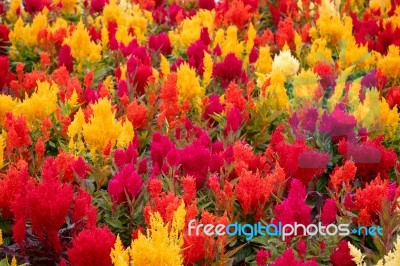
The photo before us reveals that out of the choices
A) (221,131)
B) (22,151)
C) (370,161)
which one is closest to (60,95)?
(22,151)

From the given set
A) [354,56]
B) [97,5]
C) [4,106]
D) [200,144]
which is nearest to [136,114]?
[4,106]

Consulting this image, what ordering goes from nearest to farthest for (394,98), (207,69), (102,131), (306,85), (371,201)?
(371,201), (102,131), (394,98), (306,85), (207,69)

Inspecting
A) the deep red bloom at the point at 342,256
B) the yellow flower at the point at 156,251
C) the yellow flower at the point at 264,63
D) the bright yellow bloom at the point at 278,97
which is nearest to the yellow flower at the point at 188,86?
the bright yellow bloom at the point at 278,97

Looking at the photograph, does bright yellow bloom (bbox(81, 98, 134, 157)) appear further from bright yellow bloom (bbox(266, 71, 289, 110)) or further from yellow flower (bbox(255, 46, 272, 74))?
yellow flower (bbox(255, 46, 272, 74))

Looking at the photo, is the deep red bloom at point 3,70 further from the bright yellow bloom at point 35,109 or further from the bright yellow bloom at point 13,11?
the bright yellow bloom at point 13,11

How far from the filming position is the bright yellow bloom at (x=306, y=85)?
431 cm

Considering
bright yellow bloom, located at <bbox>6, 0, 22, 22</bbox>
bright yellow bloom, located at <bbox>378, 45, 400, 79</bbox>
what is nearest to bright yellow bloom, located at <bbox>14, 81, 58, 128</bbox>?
bright yellow bloom, located at <bbox>378, 45, 400, 79</bbox>

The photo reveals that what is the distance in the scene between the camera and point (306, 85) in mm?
4379

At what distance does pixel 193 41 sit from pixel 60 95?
162 cm

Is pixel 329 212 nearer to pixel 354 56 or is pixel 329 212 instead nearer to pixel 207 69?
pixel 207 69

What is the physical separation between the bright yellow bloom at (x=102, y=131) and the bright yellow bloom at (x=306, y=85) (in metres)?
1.33

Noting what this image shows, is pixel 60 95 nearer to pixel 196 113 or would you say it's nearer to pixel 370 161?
pixel 196 113

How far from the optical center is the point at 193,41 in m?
5.59

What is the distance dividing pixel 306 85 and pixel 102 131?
60.6 inches
